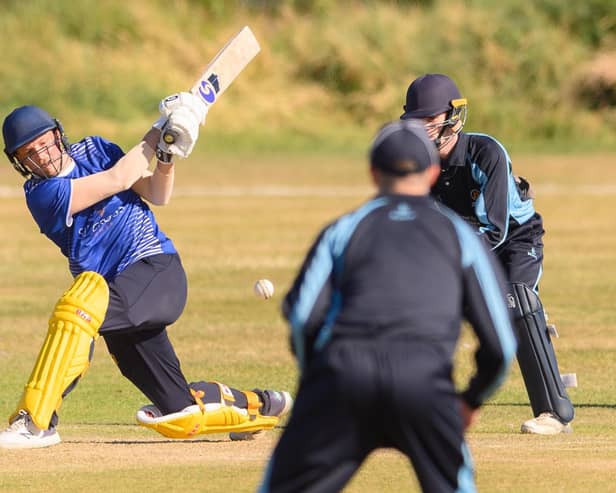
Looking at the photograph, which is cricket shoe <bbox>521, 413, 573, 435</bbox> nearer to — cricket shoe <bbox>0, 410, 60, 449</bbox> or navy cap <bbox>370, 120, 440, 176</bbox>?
cricket shoe <bbox>0, 410, 60, 449</bbox>

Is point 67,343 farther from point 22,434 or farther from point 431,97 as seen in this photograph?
point 431,97

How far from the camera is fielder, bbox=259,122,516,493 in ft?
13.7

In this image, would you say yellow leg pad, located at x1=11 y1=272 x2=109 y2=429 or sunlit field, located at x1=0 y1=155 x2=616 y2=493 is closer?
sunlit field, located at x1=0 y1=155 x2=616 y2=493

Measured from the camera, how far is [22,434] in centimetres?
719

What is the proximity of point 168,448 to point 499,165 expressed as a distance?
2265 mm

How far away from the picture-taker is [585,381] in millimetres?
10047

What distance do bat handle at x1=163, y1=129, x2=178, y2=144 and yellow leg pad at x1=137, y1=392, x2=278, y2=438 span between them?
137cm

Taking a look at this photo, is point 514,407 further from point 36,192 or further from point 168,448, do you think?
point 36,192

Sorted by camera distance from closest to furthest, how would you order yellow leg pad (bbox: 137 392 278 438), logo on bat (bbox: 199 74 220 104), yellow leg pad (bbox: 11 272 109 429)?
yellow leg pad (bbox: 11 272 109 429)
yellow leg pad (bbox: 137 392 278 438)
logo on bat (bbox: 199 74 220 104)

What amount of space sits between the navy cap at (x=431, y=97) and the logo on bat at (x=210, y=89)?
99 centimetres

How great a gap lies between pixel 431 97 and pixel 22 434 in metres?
2.71

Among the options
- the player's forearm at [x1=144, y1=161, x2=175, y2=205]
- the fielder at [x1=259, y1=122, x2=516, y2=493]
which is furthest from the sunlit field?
the fielder at [x1=259, y1=122, x2=516, y2=493]

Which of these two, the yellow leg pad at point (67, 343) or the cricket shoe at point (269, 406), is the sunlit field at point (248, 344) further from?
the yellow leg pad at point (67, 343)

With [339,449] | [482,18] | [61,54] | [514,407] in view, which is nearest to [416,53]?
[482,18]
